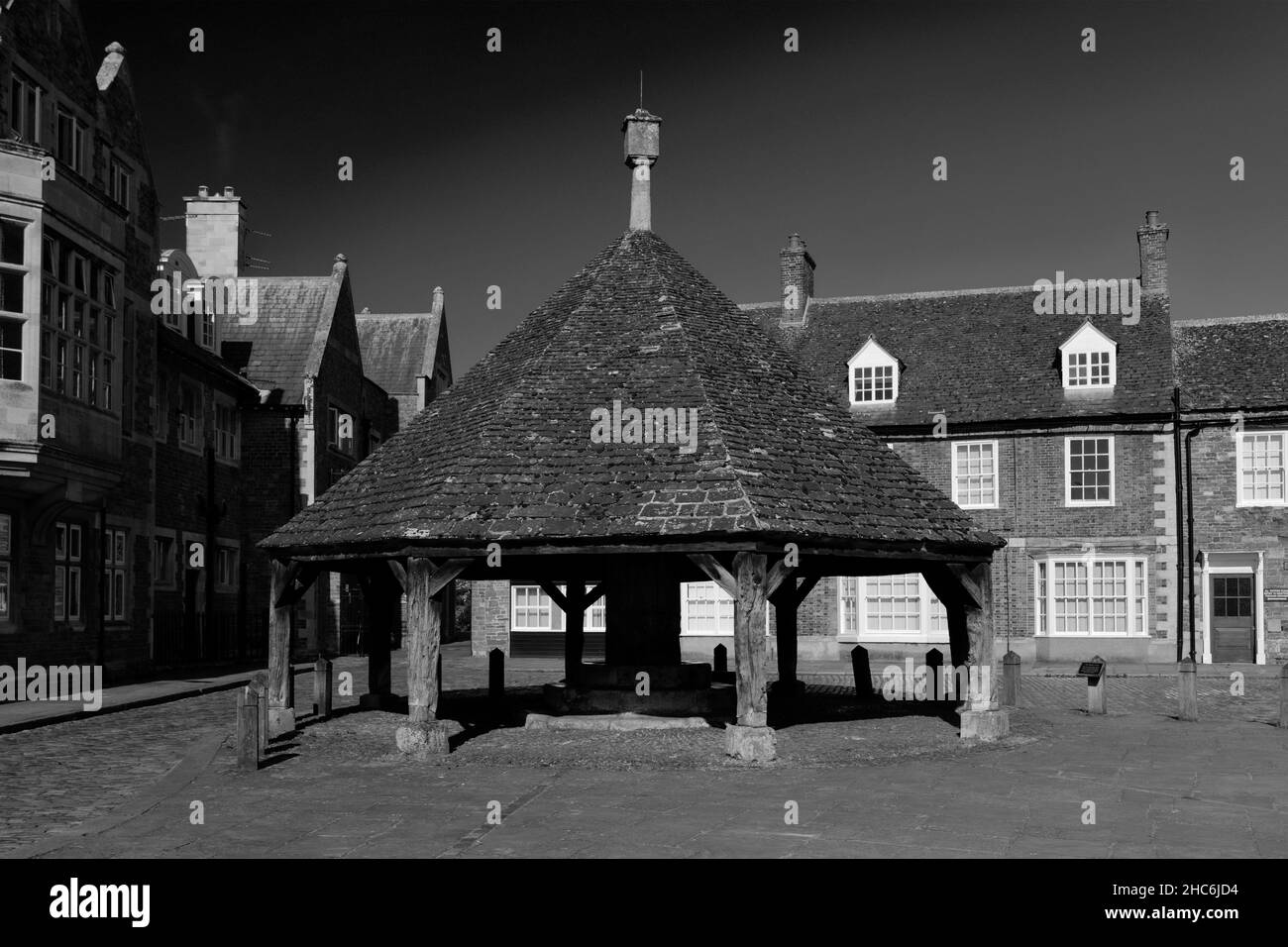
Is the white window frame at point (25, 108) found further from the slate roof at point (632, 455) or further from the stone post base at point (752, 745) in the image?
the stone post base at point (752, 745)

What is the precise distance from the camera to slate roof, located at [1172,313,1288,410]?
34.2m

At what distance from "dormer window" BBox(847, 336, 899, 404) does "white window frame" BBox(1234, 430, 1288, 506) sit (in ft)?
29.6

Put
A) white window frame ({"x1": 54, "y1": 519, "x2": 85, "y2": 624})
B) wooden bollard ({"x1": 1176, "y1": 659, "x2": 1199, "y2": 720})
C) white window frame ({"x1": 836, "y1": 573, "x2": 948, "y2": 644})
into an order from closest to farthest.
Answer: wooden bollard ({"x1": 1176, "y1": 659, "x2": 1199, "y2": 720}) < white window frame ({"x1": 54, "y1": 519, "x2": 85, "y2": 624}) < white window frame ({"x1": 836, "y1": 573, "x2": 948, "y2": 644})

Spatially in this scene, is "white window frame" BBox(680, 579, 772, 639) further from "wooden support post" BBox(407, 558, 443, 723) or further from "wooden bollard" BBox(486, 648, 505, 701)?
"wooden support post" BBox(407, 558, 443, 723)

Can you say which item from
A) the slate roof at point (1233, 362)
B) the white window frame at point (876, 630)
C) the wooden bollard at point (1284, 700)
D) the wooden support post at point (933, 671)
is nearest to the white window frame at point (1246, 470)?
the slate roof at point (1233, 362)

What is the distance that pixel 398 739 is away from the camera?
14688 mm

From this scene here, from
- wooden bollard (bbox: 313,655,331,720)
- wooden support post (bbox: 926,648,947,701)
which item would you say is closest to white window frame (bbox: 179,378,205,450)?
wooden bollard (bbox: 313,655,331,720)

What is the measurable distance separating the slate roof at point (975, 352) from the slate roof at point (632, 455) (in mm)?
17895

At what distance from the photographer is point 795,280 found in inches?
1640

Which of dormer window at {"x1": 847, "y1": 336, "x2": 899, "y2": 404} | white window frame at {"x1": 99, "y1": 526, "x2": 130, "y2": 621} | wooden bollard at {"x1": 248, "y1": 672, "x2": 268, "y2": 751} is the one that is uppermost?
dormer window at {"x1": 847, "y1": 336, "x2": 899, "y2": 404}

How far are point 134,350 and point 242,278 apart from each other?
44.1ft

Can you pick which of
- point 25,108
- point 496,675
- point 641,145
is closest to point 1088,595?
point 496,675

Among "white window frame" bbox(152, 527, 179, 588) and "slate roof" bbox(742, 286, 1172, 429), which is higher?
"slate roof" bbox(742, 286, 1172, 429)
